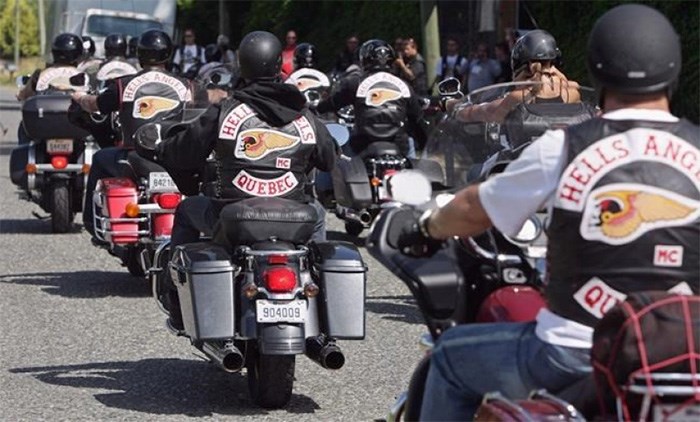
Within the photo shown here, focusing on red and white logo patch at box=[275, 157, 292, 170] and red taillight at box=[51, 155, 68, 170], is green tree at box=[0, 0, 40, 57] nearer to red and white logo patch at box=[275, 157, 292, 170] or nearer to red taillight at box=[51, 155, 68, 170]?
red taillight at box=[51, 155, 68, 170]

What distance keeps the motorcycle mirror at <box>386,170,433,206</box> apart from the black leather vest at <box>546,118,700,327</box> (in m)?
0.36

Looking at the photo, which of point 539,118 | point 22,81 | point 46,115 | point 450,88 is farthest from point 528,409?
point 22,81

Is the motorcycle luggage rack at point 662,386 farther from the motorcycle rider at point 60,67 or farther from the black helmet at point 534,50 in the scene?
the motorcycle rider at point 60,67

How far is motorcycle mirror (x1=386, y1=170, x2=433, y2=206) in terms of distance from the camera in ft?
13.8

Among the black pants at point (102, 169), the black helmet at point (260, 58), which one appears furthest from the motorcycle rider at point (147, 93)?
the black helmet at point (260, 58)

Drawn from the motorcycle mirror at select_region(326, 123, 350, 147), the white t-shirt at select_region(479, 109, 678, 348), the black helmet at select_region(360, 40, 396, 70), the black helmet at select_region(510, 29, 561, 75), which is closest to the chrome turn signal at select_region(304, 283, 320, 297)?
the motorcycle mirror at select_region(326, 123, 350, 147)

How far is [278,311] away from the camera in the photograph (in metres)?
7.01

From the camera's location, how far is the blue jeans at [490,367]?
3.99 meters

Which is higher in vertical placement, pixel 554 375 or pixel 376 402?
pixel 554 375

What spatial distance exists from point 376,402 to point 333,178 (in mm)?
6898

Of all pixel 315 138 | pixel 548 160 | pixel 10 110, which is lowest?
pixel 10 110

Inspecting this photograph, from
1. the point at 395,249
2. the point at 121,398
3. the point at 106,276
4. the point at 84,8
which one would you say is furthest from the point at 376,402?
the point at 84,8

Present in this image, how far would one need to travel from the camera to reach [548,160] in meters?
4.01

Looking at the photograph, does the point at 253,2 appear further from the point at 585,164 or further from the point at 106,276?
the point at 585,164
